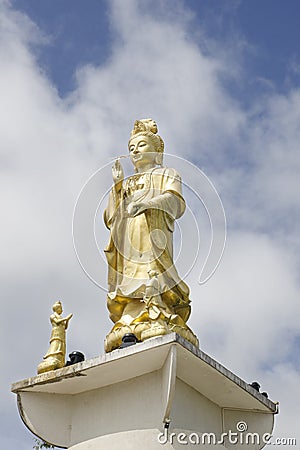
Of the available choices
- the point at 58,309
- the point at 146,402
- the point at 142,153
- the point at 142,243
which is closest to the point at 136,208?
the point at 142,243

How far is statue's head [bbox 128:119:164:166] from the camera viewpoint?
32.3 feet

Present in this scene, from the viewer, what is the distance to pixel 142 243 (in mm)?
9039

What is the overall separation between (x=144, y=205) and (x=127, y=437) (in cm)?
268

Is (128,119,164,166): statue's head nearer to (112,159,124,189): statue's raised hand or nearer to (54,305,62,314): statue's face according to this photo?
(112,159,124,189): statue's raised hand

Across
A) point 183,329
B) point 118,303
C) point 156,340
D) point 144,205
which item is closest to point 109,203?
point 144,205

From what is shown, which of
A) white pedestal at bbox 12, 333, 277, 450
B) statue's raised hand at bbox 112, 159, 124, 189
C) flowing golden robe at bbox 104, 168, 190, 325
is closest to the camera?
white pedestal at bbox 12, 333, 277, 450

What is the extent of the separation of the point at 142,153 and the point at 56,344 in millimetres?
2842

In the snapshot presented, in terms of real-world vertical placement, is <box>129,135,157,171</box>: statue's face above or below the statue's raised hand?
above

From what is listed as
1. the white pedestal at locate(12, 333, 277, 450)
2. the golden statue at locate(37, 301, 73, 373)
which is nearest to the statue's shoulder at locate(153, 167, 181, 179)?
the golden statue at locate(37, 301, 73, 373)

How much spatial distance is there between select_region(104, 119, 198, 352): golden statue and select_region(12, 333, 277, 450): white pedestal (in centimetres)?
49

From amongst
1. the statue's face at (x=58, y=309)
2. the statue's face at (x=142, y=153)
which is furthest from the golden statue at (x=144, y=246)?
the statue's face at (x=58, y=309)

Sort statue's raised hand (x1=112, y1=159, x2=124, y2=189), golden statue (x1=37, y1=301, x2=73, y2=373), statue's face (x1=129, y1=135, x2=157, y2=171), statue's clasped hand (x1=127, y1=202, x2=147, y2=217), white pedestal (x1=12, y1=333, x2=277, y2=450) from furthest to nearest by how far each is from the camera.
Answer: statue's face (x1=129, y1=135, x2=157, y2=171), statue's raised hand (x1=112, y1=159, x2=124, y2=189), statue's clasped hand (x1=127, y1=202, x2=147, y2=217), golden statue (x1=37, y1=301, x2=73, y2=373), white pedestal (x1=12, y1=333, x2=277, y2=450)

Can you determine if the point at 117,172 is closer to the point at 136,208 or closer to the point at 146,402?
the point at 136,208

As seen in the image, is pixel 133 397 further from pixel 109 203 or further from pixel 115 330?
pixel 109 203
